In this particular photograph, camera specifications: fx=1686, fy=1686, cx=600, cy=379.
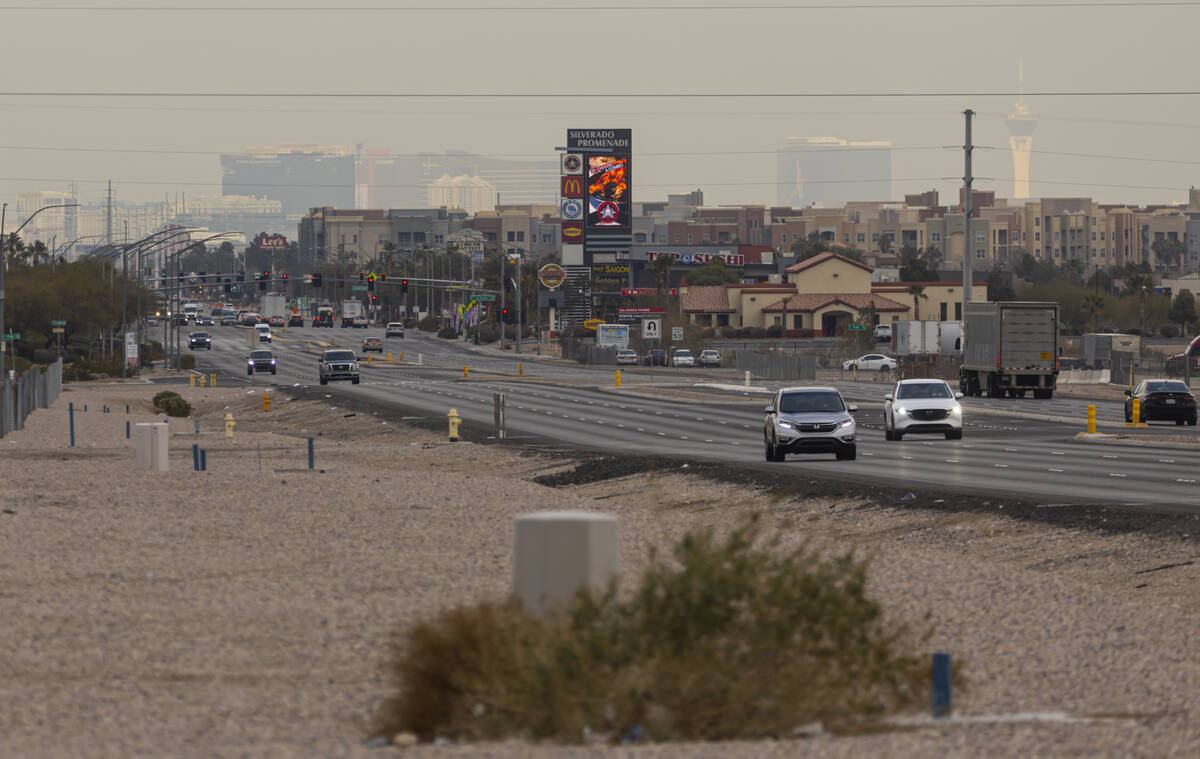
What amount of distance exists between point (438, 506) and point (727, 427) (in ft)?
90.9

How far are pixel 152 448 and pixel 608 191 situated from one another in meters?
137

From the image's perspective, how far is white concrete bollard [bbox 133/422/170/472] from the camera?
34781mm

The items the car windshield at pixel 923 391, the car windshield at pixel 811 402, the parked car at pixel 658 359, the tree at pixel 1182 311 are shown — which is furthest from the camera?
the tree at pixel 1182 311

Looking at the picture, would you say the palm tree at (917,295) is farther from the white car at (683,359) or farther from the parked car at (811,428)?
the parked car at (811,428)

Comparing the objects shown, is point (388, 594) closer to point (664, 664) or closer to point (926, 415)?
point (664, 664)

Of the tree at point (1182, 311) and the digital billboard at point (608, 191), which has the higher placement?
the digital billboard at point (608, 191)

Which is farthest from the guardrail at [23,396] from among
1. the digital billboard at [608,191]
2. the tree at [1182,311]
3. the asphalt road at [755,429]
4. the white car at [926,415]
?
the tree at [1182,311]

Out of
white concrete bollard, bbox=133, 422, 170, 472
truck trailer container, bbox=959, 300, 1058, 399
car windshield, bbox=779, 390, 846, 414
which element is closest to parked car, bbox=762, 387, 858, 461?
car windshield, bbox=779, 390, 846, 414

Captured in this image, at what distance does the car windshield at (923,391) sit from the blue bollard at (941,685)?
112ft

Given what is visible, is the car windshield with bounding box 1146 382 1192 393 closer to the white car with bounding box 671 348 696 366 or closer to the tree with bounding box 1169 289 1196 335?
the white car with bounding box 671 348 696 366

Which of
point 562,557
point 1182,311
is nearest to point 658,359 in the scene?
point 1182,311

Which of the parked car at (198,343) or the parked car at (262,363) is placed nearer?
the parked car at (262,363)

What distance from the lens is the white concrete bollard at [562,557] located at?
38.3 feet

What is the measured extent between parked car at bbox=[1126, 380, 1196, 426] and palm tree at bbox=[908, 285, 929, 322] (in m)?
114
